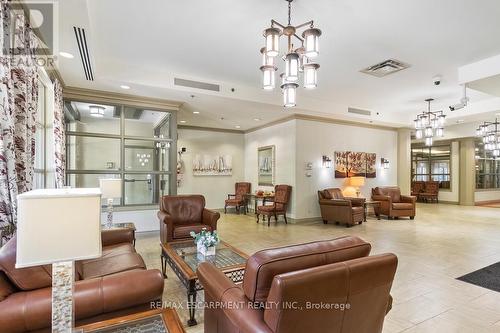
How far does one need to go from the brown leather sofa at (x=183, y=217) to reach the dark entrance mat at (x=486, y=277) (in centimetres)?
351

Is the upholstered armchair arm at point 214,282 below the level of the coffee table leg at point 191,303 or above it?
above

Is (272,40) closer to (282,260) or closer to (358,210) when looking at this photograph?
(282,260)

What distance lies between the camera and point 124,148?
5.62 m

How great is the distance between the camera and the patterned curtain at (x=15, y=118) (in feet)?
7.08

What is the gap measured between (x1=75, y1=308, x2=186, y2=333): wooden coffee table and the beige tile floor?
0.91 m

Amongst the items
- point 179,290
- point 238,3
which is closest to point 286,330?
point 179,290

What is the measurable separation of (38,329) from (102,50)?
391cm

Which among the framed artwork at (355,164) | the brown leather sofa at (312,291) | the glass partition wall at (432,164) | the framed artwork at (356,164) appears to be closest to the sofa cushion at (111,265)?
the brown leather sofa at (312,291)

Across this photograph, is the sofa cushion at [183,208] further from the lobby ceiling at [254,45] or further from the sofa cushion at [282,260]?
the sofa cushion at [282,260]

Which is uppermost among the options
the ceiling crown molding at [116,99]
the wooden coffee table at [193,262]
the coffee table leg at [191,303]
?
the ceiling crown molding at [116,99]

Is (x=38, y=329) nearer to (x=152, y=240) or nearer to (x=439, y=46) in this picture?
(x=152, y=240)

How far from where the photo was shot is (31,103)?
8.96 ft

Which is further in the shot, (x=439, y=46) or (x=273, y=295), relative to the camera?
(x=439, y=46)

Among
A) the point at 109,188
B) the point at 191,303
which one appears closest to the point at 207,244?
the point at 191,303
